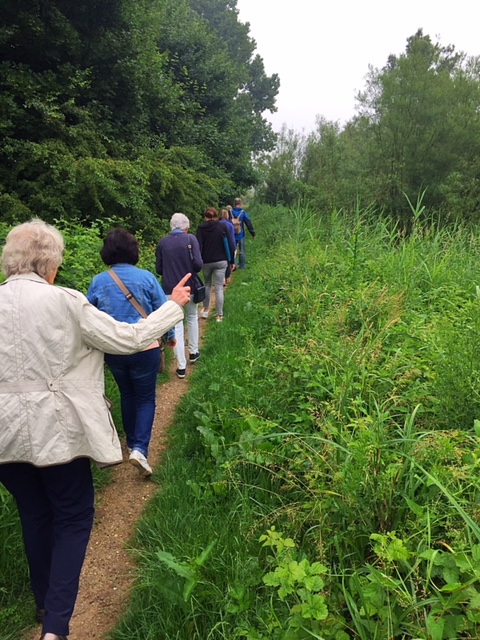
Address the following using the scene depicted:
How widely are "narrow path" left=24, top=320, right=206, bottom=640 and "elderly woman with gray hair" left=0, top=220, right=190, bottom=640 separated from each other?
0.93ft

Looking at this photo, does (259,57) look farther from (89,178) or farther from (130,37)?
(89,178)

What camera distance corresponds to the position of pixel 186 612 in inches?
73.1

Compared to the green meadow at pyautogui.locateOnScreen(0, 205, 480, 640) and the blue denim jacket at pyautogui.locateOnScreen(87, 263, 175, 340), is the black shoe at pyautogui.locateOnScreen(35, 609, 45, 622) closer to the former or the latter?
the green meadow at pyautogui.locateOnScreen(0, 205, 480, 640)

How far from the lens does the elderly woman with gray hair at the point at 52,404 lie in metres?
A: 1.59

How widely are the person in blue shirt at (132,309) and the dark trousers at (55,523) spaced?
100cm

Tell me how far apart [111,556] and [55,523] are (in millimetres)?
739

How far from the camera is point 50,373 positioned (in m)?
1.64

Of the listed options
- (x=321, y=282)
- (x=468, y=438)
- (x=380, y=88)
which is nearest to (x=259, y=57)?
(x=380, y=88)

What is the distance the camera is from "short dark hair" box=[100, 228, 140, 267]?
285 centimetres

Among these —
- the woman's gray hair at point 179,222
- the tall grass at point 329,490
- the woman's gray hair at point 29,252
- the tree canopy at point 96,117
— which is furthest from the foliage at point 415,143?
the woman's gray hair at point 29,252

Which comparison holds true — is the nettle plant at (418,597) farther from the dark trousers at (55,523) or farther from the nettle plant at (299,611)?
the dark trousers at (55,523)

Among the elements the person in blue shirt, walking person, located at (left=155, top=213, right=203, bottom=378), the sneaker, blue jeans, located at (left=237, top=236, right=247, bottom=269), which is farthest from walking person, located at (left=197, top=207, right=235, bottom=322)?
blue jeans, located at (left=237, top=236, right=247, bottom=269)

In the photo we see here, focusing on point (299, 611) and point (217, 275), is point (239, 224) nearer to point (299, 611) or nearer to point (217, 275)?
point (217, 275)

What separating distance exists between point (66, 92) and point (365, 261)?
8.12 m
